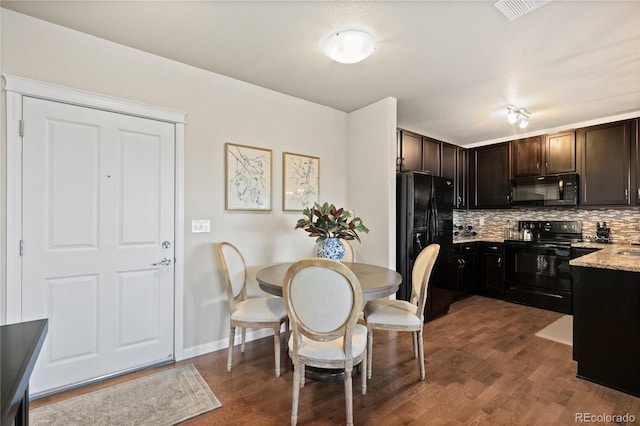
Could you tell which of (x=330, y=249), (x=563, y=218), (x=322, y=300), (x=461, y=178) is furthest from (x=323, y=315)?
(x=563, y=218)

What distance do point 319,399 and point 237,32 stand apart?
8.46 ft

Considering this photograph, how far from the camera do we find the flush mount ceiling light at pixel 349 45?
2.07 metres

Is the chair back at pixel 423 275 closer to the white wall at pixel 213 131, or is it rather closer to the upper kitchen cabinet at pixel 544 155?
the white wall at pixel 213 131

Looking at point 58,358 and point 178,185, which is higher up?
point 178,185

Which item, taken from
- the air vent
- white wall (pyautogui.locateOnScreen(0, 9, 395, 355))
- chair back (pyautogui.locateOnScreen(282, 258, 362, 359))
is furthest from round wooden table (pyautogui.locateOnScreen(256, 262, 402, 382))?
the air vent

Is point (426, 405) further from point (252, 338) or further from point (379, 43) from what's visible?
point (379, 43)

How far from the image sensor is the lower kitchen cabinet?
4.40 meters

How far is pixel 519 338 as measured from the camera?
3029 mm

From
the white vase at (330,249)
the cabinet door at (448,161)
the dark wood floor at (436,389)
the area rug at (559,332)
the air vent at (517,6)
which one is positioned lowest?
the area rug at (559,332)

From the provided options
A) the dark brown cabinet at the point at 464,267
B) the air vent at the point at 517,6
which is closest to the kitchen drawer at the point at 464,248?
the dark brown cabinet at the point at 464,267

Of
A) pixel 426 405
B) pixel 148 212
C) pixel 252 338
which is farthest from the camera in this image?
pixel 252 338

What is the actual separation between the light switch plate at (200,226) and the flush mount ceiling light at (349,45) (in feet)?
5.66

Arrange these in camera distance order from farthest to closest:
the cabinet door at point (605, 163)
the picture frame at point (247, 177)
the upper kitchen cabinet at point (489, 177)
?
the upper kitchen cabinet at point (489, 177) → the cabinet door at point (605, 163) → the picture frame at point (247, 177)

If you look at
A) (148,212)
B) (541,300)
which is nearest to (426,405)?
(148,212)
